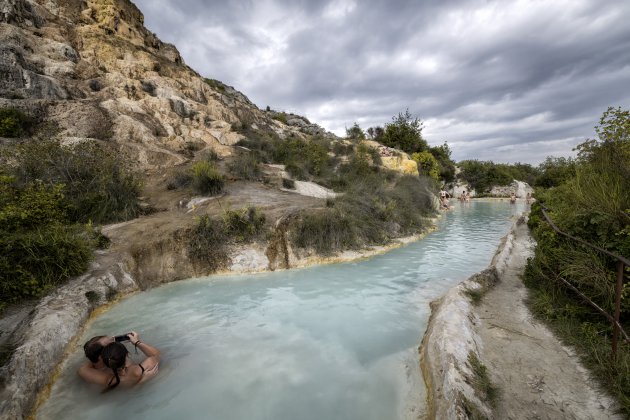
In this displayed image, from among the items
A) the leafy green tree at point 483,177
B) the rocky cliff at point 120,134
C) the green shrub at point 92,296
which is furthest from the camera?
the leafy green tree at point 483,177

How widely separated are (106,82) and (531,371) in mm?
22618

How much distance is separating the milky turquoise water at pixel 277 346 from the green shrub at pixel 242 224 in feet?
4.20

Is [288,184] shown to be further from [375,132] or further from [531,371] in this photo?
[375,132]

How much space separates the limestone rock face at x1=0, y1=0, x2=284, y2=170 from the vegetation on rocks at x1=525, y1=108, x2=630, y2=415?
1460 centimetres

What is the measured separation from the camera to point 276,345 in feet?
14.4

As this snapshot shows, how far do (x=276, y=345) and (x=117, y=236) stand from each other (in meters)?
5.54

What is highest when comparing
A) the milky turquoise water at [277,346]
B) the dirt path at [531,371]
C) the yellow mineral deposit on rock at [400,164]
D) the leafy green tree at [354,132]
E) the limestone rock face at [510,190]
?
the leafy green tree at [354,132]

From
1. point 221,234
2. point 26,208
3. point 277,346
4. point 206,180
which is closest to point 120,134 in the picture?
point 206,180

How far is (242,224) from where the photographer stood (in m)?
8.20

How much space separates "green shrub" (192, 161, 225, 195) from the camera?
411 inches

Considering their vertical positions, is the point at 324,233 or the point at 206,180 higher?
the point at 206,180

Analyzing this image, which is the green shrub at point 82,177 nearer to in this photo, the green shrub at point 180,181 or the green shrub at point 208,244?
the green shrub at point 180,181

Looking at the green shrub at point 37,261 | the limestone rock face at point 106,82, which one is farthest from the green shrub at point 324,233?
the limestone rock face at point 106,82

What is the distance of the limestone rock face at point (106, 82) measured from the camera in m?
13.5
